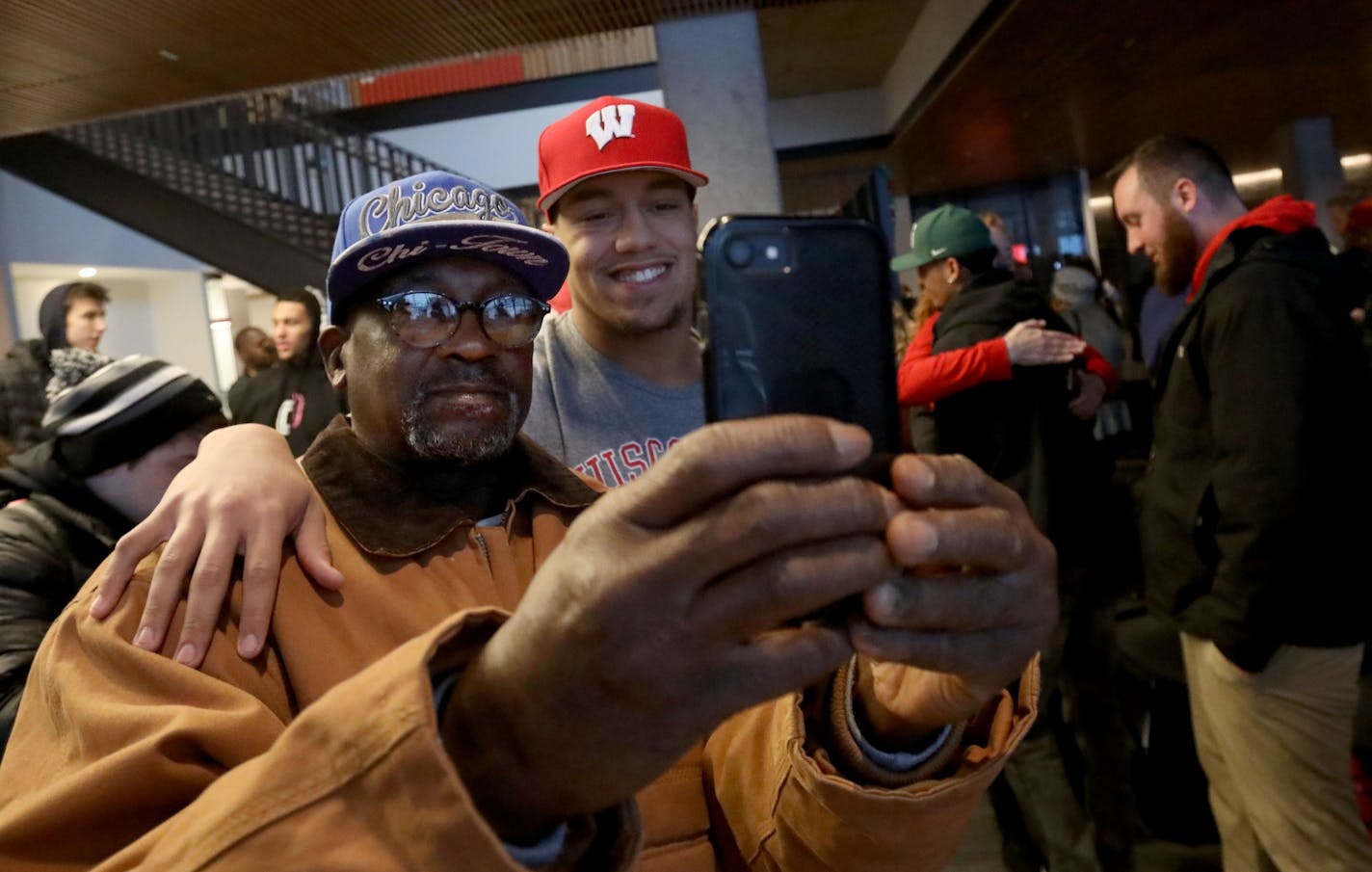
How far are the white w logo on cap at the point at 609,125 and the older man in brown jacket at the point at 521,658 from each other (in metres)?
0.60

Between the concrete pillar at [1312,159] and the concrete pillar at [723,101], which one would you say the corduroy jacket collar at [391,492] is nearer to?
the concrete pillar at [723,101]

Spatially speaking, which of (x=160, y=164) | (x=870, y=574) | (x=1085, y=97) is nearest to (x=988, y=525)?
(x=870, y=574)

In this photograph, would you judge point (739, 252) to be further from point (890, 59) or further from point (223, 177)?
point (223, 177)

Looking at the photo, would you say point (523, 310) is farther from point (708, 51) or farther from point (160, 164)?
point (160, 164)

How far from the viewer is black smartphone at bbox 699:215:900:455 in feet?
2.59

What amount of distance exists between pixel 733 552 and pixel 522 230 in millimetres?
887

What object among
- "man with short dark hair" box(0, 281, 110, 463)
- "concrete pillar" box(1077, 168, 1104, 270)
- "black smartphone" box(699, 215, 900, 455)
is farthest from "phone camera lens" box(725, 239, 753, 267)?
"concrete pillar" box(1077, 168, 1104, 270)

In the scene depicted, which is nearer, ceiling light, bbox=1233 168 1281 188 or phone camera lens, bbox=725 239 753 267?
phone camera lens, bbox=725 239 753 267

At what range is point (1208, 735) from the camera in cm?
270

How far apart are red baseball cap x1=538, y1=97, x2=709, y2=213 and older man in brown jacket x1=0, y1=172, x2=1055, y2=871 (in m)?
0.58

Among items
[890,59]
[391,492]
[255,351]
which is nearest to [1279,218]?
[391,492]

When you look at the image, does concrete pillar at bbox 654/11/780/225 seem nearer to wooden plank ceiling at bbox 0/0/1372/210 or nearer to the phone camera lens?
wooden plank ceiling at bbox 0/0/1372/210

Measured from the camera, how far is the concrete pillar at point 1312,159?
1145 centimetres

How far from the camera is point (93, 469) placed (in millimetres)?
2316
